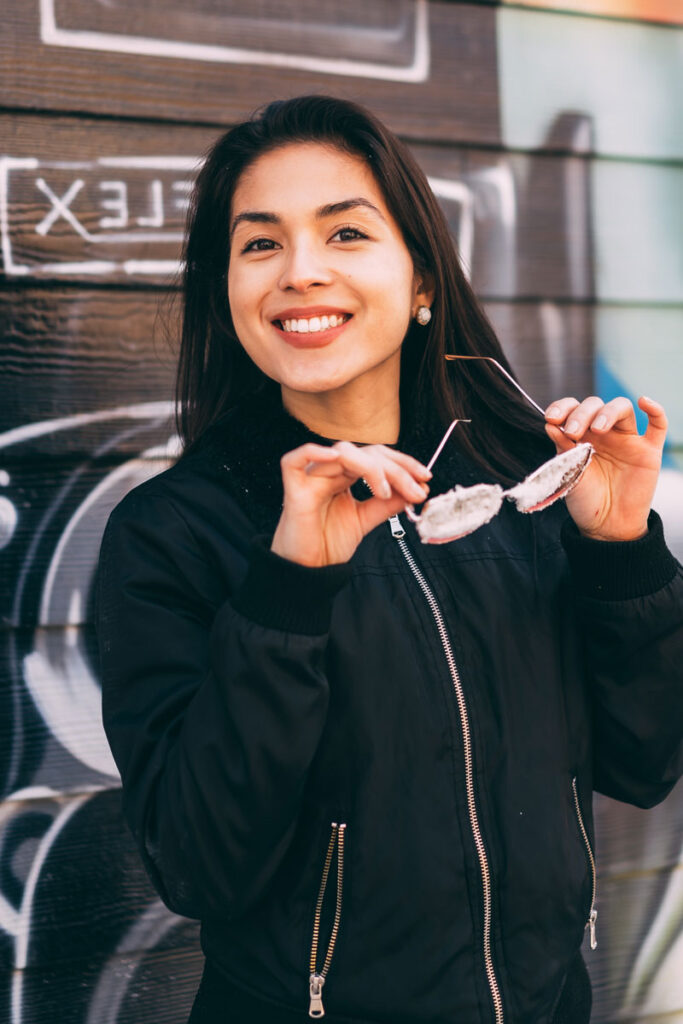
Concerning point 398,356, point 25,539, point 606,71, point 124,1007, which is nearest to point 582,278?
point 606,71

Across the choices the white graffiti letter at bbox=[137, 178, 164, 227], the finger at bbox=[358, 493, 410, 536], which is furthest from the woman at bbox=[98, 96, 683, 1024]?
the white graffiti letter at bbox=[137, 178, 164, 227]

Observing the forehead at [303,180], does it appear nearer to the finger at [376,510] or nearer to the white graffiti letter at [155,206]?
the finger at [376,510]

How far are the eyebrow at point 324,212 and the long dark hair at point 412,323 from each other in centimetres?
6

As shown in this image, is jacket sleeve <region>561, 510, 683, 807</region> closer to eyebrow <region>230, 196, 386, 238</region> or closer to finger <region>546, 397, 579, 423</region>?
finger <region>546, 397, 579, 423</region>

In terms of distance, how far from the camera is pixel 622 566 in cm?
125

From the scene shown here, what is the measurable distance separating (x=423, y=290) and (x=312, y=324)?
274 millimetres

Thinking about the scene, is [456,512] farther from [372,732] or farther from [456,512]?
[372,732]

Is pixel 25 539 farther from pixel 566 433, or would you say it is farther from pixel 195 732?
pixel 566 433

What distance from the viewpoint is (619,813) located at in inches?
92.0

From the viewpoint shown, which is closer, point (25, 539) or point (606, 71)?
point (25, 539)

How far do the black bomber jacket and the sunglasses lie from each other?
112 millimetres

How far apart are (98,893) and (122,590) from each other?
107 centimetres

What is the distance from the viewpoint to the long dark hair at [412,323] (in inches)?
52.7

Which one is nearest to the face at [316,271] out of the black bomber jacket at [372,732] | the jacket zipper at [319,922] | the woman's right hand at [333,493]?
the black bomber jacket at [372,732]
